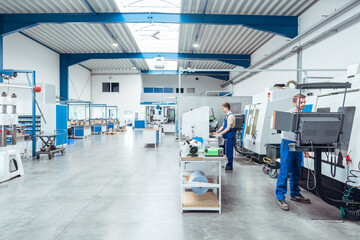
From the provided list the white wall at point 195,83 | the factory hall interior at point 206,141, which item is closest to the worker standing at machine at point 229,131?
the factory hall interior at point 206,141

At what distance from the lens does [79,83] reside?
49.2 feet

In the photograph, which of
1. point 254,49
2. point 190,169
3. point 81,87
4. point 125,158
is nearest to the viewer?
point 190,169

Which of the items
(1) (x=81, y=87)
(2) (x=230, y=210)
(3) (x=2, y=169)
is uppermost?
(1) (x=81, y=87)

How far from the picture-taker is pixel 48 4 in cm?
652

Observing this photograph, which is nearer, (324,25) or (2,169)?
(2,169)

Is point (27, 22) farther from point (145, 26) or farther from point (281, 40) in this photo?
point (281, 40)

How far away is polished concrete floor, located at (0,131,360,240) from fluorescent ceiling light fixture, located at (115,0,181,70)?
5.12 metres

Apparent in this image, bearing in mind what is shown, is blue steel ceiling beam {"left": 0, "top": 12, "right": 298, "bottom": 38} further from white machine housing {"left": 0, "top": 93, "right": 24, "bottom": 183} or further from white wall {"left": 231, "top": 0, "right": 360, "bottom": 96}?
white machine housing {"left": 0, "top": 93, "right": 24, "bottom": 183}

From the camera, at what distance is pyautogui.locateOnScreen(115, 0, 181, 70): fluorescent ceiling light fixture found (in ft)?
21.9

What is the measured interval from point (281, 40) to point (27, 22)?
8.62 m

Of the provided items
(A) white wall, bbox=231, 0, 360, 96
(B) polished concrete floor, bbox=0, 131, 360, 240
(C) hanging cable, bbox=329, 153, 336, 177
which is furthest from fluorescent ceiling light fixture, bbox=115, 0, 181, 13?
(C) hanging cable, bbox=329, 153, 336, 177

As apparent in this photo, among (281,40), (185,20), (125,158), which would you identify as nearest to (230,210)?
(125,158)

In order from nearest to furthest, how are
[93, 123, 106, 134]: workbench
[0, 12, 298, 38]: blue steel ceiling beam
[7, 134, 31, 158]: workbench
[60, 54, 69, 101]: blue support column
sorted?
[7, 134, 31, 158]: workbench < [0, 12, 298, 38]: blue steel ceiling beam < [60, 54, 69, 101]: blue support column < [93, 123, 106, 134]: workbench

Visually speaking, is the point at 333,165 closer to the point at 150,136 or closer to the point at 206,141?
the point at 206,141
